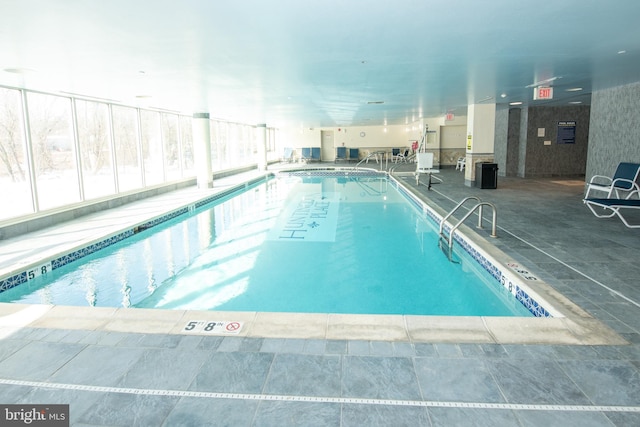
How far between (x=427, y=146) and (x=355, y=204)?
10564mm

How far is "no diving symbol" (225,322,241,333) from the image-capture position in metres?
2.64

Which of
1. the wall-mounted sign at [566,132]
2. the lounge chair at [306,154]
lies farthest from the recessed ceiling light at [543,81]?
the lounge chair at [306,154]

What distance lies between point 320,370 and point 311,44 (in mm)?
3026

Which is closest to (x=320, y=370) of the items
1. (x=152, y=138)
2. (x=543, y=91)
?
(x=543, y=91)

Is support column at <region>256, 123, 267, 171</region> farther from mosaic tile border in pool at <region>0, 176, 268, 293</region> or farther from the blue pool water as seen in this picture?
the blue pool water

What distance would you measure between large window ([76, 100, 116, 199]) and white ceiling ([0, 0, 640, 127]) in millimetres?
1596

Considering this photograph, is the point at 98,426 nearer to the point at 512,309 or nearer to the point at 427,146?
the point at 512,309

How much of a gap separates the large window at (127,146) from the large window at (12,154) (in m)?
2.15

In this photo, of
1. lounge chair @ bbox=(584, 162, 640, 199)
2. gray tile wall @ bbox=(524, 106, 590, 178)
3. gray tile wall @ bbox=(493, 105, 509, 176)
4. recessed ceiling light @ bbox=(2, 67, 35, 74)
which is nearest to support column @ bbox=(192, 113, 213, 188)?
recessed ceiling light @ bbox=(2, 67, 35, 74)

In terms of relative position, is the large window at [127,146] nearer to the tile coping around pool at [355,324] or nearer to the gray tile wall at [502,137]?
the tile coping around pool at [355,324]

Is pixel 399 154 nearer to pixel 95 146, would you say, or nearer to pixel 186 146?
pixel 186 146

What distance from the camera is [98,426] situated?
1.79 metres

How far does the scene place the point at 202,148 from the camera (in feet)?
35.7

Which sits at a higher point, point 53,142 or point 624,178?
point 53,142
